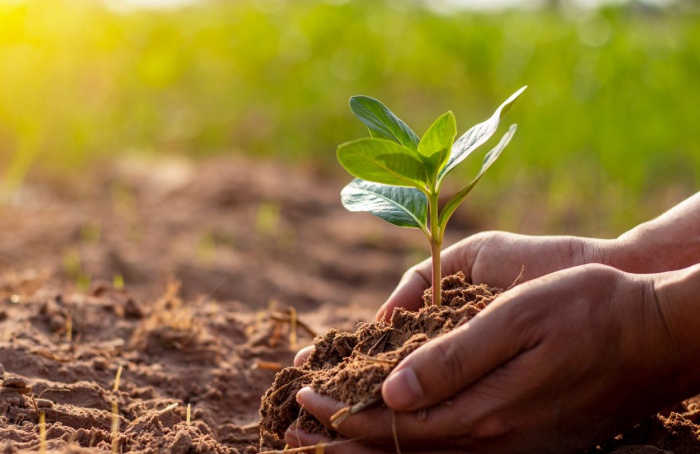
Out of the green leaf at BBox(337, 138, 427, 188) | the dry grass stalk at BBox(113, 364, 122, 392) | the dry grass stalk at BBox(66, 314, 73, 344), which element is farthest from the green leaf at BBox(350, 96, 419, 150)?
the dry grass stalk at BBox(66, 314, 73, 344)

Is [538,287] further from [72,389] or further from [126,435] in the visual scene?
[72,389]

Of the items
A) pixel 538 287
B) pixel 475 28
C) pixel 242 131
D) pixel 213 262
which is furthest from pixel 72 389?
pixel 475 28

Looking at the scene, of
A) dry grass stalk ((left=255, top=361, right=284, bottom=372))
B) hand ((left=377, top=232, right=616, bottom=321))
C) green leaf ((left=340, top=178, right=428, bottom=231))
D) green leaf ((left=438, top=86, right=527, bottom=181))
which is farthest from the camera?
dry grass stalk ((left=255, top=361, right=284, bottom=372))

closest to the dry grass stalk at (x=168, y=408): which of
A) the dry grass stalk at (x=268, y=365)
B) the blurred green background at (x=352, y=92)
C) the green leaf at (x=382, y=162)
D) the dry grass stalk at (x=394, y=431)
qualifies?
the dry grass stalk at (x=268, y=365)

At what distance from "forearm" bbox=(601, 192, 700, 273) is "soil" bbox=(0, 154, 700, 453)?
363 millimetres

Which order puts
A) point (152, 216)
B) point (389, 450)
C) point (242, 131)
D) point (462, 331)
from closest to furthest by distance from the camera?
1. point (462, 331)
2. point (389, 450)
3. point (152, 216)
4. point (242, 131)

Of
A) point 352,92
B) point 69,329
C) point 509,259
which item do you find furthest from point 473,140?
point 352,92

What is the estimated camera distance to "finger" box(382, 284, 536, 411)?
4.45ft

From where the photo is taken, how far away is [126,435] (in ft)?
5.50

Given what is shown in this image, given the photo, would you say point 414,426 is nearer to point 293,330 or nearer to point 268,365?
point 268,365

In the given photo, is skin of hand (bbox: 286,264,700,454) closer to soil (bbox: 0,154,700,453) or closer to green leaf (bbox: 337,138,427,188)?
soil (bbox: 0,154,700,453)

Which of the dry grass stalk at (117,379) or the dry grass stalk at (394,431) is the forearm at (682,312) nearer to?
the dry grass stalk at (394,431)

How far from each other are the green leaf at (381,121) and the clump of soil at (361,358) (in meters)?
0.36

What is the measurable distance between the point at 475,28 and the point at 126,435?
7531 mm
